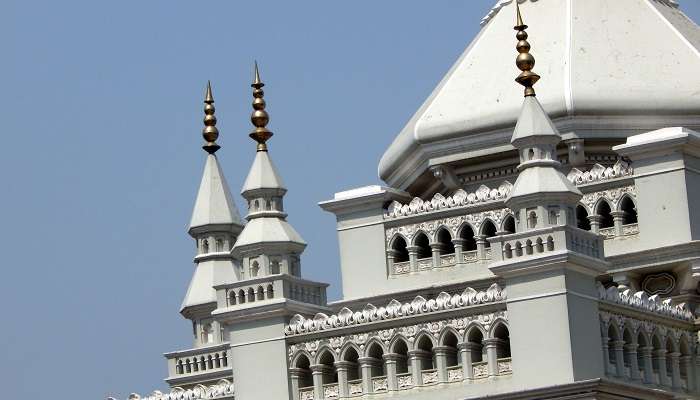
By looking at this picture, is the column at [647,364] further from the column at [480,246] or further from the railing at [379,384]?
the railing at [379,384]

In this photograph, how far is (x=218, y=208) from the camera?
43.1m

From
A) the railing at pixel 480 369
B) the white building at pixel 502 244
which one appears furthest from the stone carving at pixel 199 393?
the railing at pixel 480 369

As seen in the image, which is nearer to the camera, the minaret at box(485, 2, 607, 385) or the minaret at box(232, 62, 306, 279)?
the minaret at box(485, 2, 607, 385)

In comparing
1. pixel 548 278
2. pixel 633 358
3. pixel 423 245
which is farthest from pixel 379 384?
pixel 423 245

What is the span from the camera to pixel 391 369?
117 feet

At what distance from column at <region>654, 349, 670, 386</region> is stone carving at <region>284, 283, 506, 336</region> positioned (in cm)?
290

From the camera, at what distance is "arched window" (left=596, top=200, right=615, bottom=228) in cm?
3850

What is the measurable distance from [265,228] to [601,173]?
225 inches

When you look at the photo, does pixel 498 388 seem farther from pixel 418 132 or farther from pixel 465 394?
pixel 418 132

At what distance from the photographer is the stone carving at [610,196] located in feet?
125

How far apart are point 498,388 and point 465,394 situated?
1.86 ft

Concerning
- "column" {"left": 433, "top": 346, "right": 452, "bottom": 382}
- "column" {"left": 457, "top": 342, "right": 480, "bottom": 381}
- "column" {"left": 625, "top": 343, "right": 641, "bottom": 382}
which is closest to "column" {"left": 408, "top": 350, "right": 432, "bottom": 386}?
"column" {"left": 433, "top": 346, "right": 452, "bottom": 382}

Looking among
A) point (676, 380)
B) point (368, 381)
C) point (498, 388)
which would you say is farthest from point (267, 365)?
point (676, 380)

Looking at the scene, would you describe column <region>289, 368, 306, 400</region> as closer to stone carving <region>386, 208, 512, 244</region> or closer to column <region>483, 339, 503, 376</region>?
column <region>483, 339, 503, 376</region>
